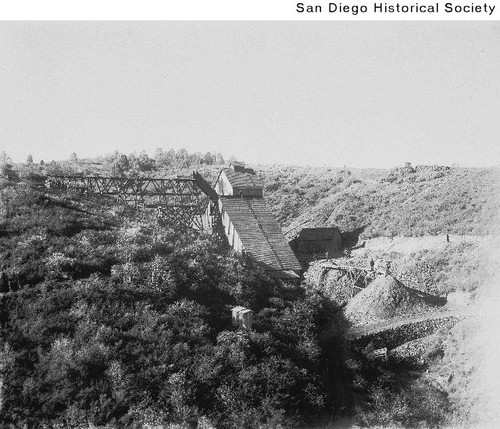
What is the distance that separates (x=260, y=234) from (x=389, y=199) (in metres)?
19.4

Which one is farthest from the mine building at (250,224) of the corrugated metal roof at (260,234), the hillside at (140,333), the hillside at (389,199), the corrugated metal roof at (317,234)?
the hillside at (389,199)

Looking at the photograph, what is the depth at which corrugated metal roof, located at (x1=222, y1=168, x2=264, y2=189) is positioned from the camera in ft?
160

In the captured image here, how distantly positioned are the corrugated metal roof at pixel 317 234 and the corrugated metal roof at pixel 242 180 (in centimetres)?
574

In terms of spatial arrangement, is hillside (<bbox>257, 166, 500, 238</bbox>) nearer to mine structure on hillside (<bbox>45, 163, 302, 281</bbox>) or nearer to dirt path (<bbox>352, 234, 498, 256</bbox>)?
dirt path (<bbox>352, 234, 498, 256</bbox>)

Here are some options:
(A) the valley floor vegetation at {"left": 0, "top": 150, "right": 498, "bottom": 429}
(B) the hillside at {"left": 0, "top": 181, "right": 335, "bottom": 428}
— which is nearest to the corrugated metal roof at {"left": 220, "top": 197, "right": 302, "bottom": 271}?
(A) the valley floor vegetation at {"left": 0, "top": 150, "right": 498, "bottom": 429}

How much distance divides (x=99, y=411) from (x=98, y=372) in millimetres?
2466

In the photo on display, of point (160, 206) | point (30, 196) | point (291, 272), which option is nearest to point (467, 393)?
point (291, 272)

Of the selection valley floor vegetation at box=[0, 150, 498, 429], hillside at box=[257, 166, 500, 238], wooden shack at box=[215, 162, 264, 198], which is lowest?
valley floor vegetation at box=[0, 150, 498, 429]

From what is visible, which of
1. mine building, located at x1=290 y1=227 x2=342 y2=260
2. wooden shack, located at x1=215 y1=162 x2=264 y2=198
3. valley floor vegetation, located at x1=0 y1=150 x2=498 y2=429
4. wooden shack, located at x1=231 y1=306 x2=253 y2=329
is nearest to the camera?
valley floor vegetation, located at x1=0 y1=150 x2=498 y2=429

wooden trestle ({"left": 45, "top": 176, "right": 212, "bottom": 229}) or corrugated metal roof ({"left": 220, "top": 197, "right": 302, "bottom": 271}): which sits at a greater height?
Answer: wooden trestle ({"left": 45, "top": 176, "right": 212, "bottom": 229})

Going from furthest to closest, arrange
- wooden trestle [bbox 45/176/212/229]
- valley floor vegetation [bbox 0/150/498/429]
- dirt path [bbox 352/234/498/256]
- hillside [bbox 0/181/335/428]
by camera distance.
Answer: wooden trestle [bbox 45/176/212/229], dirt path [bbox 352/234/498/256], valley floor vegetation [bbox 0/150/498/429], hillside [bbox 0/181/335/428]

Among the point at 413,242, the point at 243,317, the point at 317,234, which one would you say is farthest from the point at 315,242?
the point at 243,317
